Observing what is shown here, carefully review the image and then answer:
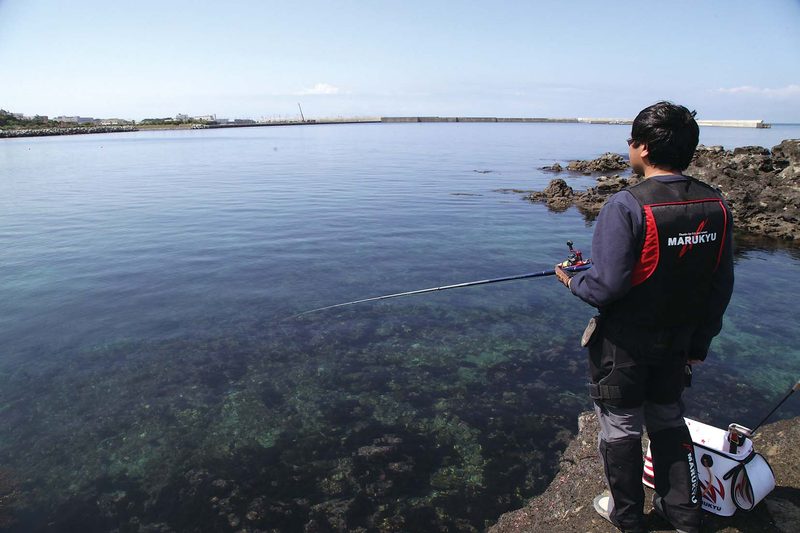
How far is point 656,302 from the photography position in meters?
3.22

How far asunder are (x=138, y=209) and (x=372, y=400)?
866 inches

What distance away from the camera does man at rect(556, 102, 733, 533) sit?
3.11m

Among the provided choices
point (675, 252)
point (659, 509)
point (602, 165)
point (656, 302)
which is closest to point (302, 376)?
point (659, 509)

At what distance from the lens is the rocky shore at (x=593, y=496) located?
13.0ft

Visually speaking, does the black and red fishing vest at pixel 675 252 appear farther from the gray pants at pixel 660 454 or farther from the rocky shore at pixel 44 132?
the rocky shore at pixel 44 132

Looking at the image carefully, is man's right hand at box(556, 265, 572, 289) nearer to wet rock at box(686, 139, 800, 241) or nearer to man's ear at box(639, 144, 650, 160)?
man's ear at box(639, 144, 650, 160)

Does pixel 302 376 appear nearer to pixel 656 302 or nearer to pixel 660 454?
pixel 660 454

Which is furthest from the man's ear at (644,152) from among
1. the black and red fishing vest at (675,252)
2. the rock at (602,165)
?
the rock at (602,165)

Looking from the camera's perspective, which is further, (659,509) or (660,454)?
(659,509)

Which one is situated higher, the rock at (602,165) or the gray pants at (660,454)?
the gray pants at (660,454)

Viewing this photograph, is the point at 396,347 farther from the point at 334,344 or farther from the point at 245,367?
the point at 245,367

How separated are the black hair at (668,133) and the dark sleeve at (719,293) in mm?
498

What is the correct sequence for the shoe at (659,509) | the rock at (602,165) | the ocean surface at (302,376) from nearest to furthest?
1. the shoe at (659,509)
2. the ocean surface at (302,376)
3. the rock at (602,165)

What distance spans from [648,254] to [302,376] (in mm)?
6464
